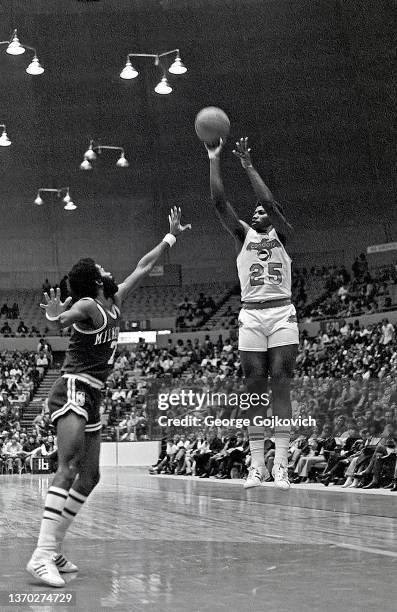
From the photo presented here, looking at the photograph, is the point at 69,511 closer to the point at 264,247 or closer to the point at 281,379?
the point at 281,379

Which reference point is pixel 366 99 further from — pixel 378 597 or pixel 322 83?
pixel 378 597

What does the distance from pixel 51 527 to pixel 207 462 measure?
1560cm

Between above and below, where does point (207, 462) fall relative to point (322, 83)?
below

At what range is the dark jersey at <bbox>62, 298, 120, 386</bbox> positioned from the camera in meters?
5.92

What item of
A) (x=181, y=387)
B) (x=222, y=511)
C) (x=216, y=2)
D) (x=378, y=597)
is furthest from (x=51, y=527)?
(x=216, y=2)

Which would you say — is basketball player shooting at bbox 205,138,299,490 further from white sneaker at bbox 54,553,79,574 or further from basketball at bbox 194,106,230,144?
white sneaker at bbox 54,553,79,574

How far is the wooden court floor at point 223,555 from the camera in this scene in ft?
15.1

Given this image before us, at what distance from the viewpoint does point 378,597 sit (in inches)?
181

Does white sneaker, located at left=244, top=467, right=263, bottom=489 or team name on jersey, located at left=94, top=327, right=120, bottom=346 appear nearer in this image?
team name on jersey, located at left=94, top=327, right=120, bottom=346

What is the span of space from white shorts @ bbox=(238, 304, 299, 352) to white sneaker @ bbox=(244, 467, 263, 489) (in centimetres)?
102

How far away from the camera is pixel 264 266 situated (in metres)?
7.29

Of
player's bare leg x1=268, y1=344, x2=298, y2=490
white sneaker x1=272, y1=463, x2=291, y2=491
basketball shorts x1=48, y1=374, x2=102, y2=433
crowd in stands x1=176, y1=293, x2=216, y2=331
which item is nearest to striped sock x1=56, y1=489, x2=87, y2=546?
basketball shorts x1=48, y1=374, x2=102, y2=433

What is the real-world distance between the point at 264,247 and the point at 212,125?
1.10 metres

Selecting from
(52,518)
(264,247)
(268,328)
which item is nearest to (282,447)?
(268,328)
